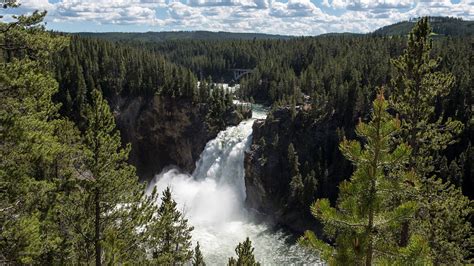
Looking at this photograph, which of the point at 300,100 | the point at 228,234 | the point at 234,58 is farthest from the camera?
the point at 234,58

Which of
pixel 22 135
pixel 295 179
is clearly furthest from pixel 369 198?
pixel 295 179

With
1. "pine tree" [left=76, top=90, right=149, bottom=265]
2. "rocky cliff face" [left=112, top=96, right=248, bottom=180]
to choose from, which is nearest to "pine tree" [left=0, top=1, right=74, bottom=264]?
"pine tree" [left=76, top=90, right=149, bottom=265]

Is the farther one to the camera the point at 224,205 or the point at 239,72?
the point at 239,72

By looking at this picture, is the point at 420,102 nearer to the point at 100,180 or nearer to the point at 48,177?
the point at 100,180

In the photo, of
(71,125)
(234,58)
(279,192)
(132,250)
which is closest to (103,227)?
(132,250)

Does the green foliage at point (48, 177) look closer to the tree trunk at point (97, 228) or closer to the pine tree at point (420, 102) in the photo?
the tree trunk at point (97, 228)

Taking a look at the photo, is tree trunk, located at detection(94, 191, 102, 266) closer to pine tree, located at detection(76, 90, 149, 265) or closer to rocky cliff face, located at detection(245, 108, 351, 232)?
pine tree, located at detection(76, 90, 149, 265)

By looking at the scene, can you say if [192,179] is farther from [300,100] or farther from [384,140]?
[384,140]
